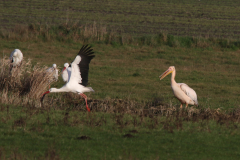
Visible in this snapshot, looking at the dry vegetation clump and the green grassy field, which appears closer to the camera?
the green grassy field

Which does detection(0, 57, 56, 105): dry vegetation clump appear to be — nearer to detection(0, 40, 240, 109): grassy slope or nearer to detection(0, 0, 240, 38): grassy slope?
detection(0, 40, 240, 109): grassy slope

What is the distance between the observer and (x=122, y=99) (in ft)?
34.6

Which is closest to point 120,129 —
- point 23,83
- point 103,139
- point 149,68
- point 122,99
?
point 103,139

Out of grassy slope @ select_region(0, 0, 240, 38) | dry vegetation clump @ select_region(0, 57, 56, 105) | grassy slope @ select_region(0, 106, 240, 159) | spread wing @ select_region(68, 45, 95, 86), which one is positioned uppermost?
grassy slope @ select_region(0, 0, 240, 38)

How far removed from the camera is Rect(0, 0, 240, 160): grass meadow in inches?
256

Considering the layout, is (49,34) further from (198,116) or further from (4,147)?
(4,147)

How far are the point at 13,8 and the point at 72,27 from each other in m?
17.6

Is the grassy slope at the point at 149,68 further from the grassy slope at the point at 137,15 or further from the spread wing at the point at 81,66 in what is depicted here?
the grassy slope at the point at 137,15

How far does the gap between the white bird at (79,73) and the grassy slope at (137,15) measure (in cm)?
1652

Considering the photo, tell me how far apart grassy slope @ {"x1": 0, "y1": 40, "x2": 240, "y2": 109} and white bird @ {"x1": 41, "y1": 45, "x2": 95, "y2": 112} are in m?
1.25

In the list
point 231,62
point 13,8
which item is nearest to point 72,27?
point 231,62

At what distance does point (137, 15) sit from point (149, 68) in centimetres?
2161

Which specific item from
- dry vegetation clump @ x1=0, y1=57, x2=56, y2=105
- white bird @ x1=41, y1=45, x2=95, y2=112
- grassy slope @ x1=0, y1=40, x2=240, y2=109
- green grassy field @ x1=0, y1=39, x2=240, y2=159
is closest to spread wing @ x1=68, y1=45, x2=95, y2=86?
white bird @ x1=41, y1=45, x2=95, y2=112

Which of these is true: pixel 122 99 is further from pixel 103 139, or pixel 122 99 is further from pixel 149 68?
pixel 149 68
